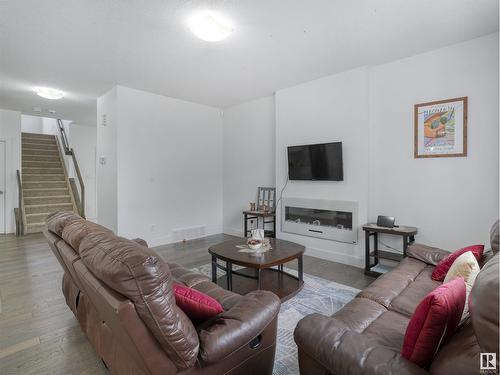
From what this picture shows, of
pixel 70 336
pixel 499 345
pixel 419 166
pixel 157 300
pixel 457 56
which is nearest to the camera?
pixel 499 345

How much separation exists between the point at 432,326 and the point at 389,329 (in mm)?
514

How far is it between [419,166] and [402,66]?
51.9 inches

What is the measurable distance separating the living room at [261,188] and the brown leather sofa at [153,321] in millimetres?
10

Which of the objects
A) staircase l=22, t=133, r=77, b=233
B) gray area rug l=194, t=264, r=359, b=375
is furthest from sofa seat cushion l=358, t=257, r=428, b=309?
staircase l=22, t=133, r=77, b=233

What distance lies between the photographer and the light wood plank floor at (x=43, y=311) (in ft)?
5.94

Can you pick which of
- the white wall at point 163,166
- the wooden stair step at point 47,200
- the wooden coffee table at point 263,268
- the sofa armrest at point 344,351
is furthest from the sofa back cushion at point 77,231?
the wooden stair step at point 47,200

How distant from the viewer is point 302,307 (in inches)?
99.3

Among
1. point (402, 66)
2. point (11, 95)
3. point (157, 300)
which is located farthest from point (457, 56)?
point (11, 95)

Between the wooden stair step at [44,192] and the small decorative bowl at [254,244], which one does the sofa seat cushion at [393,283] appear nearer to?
the small decorative bowl at [254,244]

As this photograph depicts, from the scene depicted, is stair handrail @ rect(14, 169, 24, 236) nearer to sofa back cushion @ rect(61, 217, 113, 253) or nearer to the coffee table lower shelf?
the coffee table lower shelf

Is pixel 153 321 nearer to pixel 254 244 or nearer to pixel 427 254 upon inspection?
pixel 254 244

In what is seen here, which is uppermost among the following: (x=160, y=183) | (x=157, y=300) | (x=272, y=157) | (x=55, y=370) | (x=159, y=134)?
(x=159, y=134)

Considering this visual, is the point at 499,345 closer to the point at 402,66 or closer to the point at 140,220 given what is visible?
the point at 402,66

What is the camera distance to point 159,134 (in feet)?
16.3
